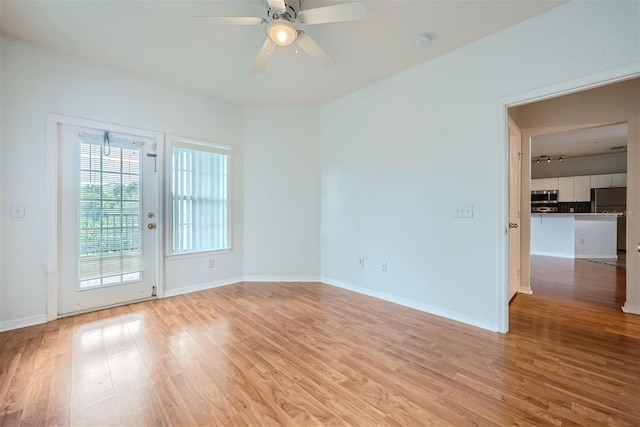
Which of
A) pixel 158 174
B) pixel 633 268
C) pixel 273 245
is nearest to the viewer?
pixel 633 268

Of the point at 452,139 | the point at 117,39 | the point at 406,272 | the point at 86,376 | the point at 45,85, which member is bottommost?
the point at 86,376

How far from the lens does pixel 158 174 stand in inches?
137

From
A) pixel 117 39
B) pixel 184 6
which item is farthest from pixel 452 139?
pixel 117 39

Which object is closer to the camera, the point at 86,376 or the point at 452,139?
the point at 86,376

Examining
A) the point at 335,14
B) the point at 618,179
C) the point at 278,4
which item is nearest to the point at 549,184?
the point at 618,179

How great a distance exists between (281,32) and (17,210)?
3.05m

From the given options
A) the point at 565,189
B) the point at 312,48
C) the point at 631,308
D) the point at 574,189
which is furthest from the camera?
the point at 565,189

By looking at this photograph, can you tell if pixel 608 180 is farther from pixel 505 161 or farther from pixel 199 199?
pixel 199 199

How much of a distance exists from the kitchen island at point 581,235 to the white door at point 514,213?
378cm

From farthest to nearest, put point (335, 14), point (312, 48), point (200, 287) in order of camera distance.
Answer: point (200, 287) → point (312, 48) → point (335, 14)

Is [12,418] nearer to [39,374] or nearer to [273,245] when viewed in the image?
[39,374]

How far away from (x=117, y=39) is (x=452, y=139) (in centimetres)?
349

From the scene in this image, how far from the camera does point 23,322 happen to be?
265 cm

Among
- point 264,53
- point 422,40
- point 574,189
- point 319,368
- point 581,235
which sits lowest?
point 319,368
